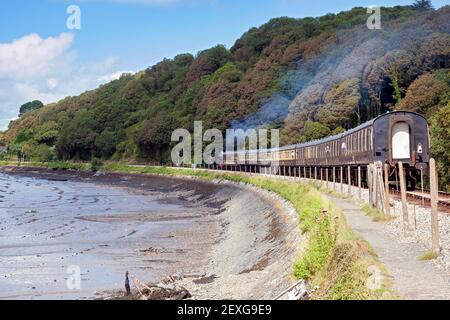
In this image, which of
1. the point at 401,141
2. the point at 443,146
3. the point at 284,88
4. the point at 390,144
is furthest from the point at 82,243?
Result: the point at 284,88

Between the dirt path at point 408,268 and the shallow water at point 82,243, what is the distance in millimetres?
7232

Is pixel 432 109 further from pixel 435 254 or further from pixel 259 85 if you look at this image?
pixel 259 85

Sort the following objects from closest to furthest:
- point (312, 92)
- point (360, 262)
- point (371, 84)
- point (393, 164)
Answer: point (360, 262), point (393, 164), point (371, 84), point (312, 92)

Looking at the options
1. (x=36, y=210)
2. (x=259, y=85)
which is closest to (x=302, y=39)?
(x=259, y=85)

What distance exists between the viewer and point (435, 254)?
12.7 metres

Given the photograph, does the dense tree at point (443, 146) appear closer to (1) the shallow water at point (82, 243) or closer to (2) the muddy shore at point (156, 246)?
(2) the muddy shore at point (156, 246)

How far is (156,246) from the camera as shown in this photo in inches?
1093

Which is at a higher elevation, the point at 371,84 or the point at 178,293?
the point at 371,84

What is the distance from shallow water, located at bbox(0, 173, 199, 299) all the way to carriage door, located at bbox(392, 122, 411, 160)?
10213 mm

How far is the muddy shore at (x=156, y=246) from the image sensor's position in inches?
693

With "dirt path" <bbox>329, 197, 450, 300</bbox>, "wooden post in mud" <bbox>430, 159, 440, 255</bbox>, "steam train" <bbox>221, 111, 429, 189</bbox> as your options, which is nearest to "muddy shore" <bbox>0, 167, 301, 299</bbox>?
"dirt path" <bbox>329, 197, 450, 300</bbox>

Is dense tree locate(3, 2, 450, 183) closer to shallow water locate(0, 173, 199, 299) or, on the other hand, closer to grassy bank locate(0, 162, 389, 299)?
shallow water locate(0, 173, 199, 299)

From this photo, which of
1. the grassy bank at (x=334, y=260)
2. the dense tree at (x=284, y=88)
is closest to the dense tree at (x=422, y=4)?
the dense tree at (x=284, y=88)

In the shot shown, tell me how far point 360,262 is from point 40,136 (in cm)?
16660
